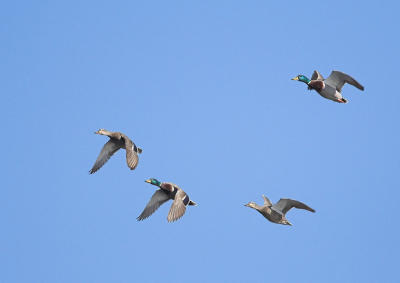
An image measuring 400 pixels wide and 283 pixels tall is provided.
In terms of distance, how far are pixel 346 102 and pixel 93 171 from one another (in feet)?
39.5

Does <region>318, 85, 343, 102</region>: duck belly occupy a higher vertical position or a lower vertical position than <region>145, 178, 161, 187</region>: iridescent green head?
higher

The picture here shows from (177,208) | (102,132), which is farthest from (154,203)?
(102,132)

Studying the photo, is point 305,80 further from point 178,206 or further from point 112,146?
point 112,146

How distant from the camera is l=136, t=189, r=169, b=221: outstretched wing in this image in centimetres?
3622

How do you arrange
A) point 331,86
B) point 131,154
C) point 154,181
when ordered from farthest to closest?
1. point 154,181
2. point 331,86
3. point 131,154

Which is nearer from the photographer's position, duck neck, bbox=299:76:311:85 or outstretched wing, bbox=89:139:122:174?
duck neck, bbox=299:76:311:85

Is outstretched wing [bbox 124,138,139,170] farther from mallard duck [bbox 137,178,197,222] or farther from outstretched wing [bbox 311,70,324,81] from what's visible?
outstretched wing [bbox 311,70,324,81]

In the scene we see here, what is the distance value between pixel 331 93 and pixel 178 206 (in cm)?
867

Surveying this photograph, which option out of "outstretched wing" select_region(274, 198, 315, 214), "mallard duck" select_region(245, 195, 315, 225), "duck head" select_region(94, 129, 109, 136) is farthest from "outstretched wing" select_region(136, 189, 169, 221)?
"outstretched wing" select_region(274, 198, 315, 214)

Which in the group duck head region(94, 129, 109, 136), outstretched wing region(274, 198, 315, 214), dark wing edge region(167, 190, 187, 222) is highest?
outstretched wing region(274, 198, 315, 214)

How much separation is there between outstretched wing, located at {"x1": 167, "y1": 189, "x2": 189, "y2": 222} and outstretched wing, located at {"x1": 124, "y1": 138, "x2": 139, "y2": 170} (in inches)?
91.0

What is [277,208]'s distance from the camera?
113 ft

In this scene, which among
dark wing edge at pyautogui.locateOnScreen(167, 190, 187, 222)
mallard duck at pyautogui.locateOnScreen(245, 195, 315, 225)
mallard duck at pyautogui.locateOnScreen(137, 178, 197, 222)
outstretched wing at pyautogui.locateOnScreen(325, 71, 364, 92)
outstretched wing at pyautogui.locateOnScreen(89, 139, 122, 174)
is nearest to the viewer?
dark wing edge at pyautogui.locateOnScreen(167, 190, 187, 222)

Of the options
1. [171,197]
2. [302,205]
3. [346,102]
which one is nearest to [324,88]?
[346,102]
